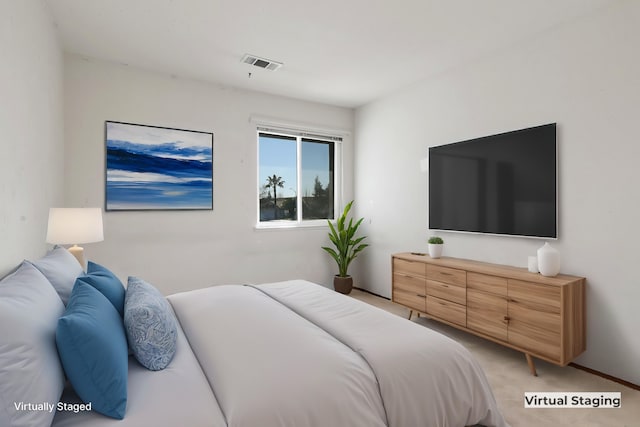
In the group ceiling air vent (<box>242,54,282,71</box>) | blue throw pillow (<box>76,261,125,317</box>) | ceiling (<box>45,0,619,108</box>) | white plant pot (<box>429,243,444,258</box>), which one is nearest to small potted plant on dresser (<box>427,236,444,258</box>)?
white plant pot (<box>429,243,444,258</box>)

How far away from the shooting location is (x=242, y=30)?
2742mm

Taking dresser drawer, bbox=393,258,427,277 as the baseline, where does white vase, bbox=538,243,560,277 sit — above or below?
above

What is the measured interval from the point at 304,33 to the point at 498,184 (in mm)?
2158

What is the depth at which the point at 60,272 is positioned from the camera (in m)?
1.67

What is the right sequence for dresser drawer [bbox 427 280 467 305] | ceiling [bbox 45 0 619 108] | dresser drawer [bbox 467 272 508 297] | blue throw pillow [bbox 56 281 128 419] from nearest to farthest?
blue throw pillow [bbox 56 281 128 419] → ceiling [bbox 45 0 619 108] → dresser drawer [bbox 467 272 508 297] → dresser drawer [bbox 427 280 467 305]

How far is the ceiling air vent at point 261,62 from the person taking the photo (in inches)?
127

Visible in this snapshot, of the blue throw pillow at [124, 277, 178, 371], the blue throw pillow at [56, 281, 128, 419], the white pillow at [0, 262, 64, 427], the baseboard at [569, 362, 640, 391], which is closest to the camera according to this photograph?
the white pillow at [0, 262, 64, 427]

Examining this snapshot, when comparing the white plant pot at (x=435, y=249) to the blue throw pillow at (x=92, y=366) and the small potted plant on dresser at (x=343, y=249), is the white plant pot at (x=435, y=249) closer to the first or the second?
the small potted plant on dresser at (x=343, y=249)

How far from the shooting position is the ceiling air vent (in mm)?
3217

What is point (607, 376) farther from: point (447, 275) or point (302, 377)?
point (302, 377)

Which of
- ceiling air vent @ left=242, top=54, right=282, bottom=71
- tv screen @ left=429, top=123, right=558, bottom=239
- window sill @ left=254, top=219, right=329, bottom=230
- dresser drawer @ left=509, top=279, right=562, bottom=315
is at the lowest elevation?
dresser drawer @ left=509, top=279, right=562, bottom=315

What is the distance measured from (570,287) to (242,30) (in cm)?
313

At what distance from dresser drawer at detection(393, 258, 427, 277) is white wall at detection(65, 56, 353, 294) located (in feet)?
4.27

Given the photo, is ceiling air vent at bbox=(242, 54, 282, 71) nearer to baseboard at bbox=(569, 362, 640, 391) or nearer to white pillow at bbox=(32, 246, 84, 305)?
white pillow at bbox=(32, 246, 84, 305)
